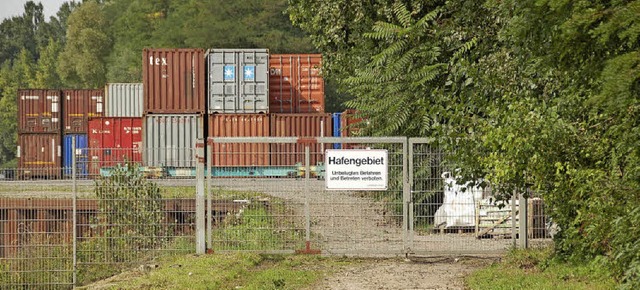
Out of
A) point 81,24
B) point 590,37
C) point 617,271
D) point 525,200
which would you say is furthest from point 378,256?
point 81,24

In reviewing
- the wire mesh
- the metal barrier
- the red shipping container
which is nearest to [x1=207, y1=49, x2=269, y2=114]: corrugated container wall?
the red shipping container

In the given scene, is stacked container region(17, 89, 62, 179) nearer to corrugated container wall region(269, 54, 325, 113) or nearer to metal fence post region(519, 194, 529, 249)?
corrugated container wall region(269, 54, 325, 113)

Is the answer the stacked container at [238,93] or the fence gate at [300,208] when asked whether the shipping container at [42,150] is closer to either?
the stacked container at [238,93]

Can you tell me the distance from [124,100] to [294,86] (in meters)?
9.28

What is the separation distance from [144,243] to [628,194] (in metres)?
7.95

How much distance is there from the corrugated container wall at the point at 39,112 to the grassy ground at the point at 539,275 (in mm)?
37574

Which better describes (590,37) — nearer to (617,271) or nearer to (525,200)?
(617,271)

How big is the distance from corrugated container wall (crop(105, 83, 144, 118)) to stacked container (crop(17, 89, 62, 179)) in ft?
8.68

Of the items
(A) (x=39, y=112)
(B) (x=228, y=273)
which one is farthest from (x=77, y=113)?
(B) (x=228, y=273)

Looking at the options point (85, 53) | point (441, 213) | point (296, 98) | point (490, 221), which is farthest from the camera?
point (85, 53)

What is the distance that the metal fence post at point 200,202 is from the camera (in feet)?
52.6

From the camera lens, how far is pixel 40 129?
4991 centimetres

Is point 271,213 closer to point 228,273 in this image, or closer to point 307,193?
point 307,193

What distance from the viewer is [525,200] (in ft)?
54.5
